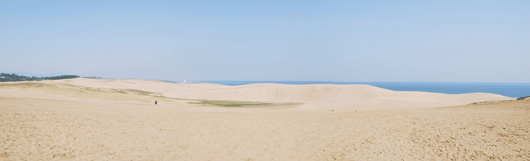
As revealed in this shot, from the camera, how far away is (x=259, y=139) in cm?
1220

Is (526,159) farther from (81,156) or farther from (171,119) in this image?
(171,119)

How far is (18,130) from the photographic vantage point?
9.62 meters

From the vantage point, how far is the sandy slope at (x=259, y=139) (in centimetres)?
861

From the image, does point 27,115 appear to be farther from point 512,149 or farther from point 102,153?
point 512,149

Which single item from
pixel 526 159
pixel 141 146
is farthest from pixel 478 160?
pixel 141 146

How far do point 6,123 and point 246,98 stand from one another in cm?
4104

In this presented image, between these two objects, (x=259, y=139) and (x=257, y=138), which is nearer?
(x=259, y=139)

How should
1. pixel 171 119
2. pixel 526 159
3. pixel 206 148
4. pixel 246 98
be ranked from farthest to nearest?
pixel 246 98, pixel 171 119, pixel 206 148, pixel 526 159

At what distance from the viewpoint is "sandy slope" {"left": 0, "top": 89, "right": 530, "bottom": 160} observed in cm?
861

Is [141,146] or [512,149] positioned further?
[141,146]

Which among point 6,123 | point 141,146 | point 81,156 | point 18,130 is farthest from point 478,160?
point 6,123

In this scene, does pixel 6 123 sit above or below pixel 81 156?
above

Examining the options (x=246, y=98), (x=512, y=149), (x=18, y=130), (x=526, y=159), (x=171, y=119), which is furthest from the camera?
(x=246, y=98)

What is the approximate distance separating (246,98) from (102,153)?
137 ft
